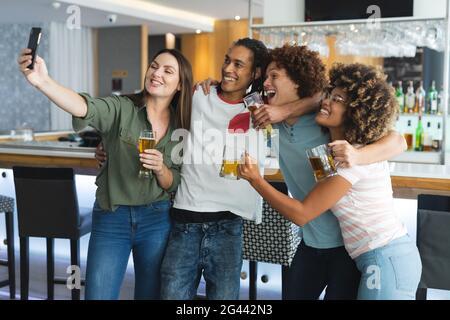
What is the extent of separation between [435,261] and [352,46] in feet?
10.3

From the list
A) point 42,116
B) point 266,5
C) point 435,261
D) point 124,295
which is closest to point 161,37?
point 42,116

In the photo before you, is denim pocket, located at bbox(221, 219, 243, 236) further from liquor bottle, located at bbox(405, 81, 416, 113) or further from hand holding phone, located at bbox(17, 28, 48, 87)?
liquor bottle, located at bbox(405, 81, 416, 113)

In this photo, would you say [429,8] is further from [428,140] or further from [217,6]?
[217,6]

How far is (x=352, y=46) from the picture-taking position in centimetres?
519

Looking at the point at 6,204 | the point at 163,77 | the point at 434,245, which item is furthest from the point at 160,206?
the point at 6,204

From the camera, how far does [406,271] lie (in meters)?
1.79

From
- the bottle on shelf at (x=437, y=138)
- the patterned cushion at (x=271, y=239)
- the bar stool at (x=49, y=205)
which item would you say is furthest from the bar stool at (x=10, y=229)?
the bottle on shelf at (x=437, y=138)

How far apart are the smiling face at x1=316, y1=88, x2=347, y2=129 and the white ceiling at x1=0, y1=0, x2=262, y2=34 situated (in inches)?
285

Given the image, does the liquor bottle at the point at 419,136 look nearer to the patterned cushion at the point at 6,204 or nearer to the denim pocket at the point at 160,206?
the patterned cushion at the point at 6,204

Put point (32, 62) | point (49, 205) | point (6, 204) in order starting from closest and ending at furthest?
point (32, 62), point (49, 205), point (6, 204)

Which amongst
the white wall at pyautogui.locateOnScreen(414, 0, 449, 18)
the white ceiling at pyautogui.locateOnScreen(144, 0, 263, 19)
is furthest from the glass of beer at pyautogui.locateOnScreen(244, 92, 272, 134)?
the white ceiling at pyautogui.locateOnScreen(144, 0, 263, 19)

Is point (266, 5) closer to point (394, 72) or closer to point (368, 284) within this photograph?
point (368, 284)

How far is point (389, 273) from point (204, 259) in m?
0.65

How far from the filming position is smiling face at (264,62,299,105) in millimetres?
2000
